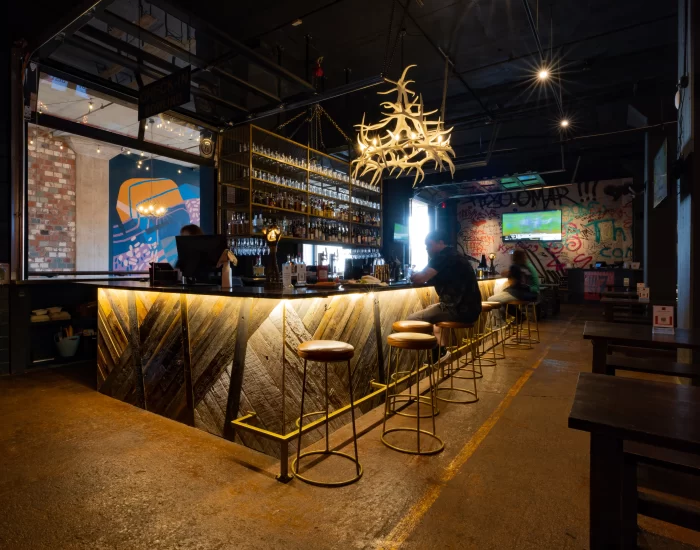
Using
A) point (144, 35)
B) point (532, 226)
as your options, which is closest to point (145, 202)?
point (144, 35)

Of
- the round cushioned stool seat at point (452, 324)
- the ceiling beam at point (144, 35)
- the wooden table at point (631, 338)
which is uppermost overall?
the ceiling beam at point (144, 35)

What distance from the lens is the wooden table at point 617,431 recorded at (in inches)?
42.2

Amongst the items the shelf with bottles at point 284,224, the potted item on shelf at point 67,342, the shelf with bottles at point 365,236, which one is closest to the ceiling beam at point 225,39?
the shelf with bottles at point 284,224

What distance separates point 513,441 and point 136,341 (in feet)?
10.8

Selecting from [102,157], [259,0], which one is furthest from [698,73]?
[102,157]

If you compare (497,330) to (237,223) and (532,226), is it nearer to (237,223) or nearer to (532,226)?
(237,223)

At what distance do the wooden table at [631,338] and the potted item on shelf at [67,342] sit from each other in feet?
18.8

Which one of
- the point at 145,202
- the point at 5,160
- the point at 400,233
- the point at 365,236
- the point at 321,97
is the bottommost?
the point at 365,236

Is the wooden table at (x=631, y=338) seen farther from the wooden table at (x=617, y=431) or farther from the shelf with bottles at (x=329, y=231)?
the shelf with bottles at (x=329, y=231)

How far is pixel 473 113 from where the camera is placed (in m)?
7.69

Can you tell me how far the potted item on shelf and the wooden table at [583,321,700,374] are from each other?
572 centimetres

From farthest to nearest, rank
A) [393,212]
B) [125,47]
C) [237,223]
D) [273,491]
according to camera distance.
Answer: [393,212] < [237,223] < [125,47] < [273,491]

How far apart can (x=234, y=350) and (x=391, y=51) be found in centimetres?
362

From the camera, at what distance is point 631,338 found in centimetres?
236
